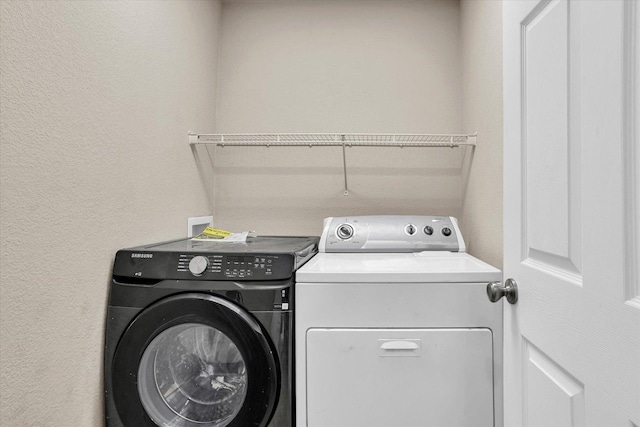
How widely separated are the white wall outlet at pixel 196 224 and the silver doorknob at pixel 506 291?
1.49 metres

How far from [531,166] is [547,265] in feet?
0.79

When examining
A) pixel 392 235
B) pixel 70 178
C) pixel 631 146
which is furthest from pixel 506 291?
pixel 70 178

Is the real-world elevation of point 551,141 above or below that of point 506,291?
above

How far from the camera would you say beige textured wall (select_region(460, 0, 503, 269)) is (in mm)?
1567

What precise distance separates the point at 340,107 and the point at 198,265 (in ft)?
4.51

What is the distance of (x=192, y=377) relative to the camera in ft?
4.70

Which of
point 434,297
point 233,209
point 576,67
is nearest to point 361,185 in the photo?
point 233,209

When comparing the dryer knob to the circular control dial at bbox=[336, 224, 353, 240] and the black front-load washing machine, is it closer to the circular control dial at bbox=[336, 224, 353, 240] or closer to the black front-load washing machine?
the black front-load washing machine

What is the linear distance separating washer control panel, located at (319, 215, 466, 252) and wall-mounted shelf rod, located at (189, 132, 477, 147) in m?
0.40

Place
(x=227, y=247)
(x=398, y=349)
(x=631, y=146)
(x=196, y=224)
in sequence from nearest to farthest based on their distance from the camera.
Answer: (x=631, y=146) < (x=398, y=349) < (x=227, y=247) < (x=196, y=224)

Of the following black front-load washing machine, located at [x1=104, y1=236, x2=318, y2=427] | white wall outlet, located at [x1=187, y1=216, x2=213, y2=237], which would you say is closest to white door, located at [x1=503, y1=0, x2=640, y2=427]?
black front-load washing machine, located at [x1=104, y1=236, x2=318, y2=427]

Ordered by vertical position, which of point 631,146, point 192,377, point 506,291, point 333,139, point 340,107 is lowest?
point 192,377

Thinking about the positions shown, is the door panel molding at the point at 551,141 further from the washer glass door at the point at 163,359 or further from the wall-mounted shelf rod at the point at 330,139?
the wall-mounted shelf rod at the point at 330,139

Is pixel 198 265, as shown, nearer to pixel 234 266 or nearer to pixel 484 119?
pixel 234 266
